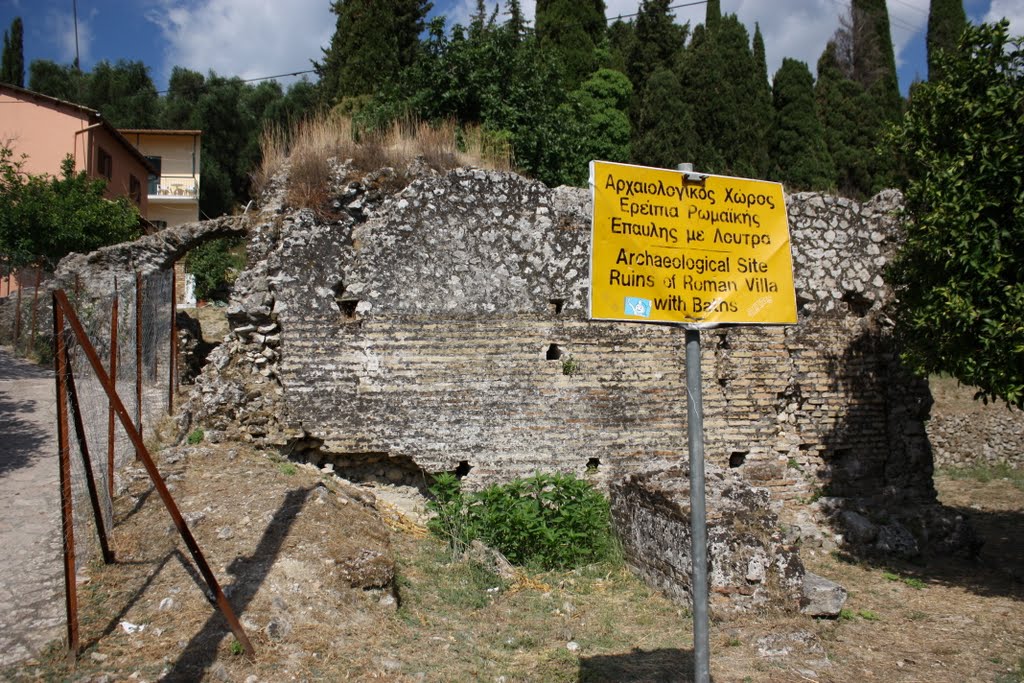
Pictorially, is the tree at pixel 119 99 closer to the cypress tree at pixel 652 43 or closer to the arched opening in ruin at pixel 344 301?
the cypress tree at pixel 652 43

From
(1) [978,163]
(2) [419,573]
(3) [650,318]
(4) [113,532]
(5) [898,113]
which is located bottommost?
(2) [419,573]

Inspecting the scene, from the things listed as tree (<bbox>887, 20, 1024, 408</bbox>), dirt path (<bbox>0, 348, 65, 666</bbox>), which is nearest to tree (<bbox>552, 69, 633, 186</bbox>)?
tree (<bbox>887, 20, 1024, 408</bbox>)

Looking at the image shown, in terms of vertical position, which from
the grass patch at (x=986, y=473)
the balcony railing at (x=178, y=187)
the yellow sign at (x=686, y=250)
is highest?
the balcony railing at (x=178, y=187)

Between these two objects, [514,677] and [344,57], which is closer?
[514,677]

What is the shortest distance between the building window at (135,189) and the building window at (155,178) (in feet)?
8.12

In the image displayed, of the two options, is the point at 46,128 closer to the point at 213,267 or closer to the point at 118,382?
the point at 213,267

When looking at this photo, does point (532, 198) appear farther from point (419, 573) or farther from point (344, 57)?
point (344, 57)

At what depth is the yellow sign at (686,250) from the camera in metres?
3.16

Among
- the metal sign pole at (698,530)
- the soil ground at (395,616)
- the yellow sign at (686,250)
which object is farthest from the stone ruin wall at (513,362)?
the metal sign pole at (698,530)

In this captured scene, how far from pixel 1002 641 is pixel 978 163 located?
3.76 metres

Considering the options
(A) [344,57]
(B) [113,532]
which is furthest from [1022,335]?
(A) [344,57]

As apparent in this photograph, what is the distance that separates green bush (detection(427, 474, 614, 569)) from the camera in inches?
261

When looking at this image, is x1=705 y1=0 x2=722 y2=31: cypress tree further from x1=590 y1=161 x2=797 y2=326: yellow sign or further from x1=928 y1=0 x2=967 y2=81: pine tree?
x1=590 y1=161 x2=797 y2=326: yellow sign

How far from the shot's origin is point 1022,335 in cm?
586
